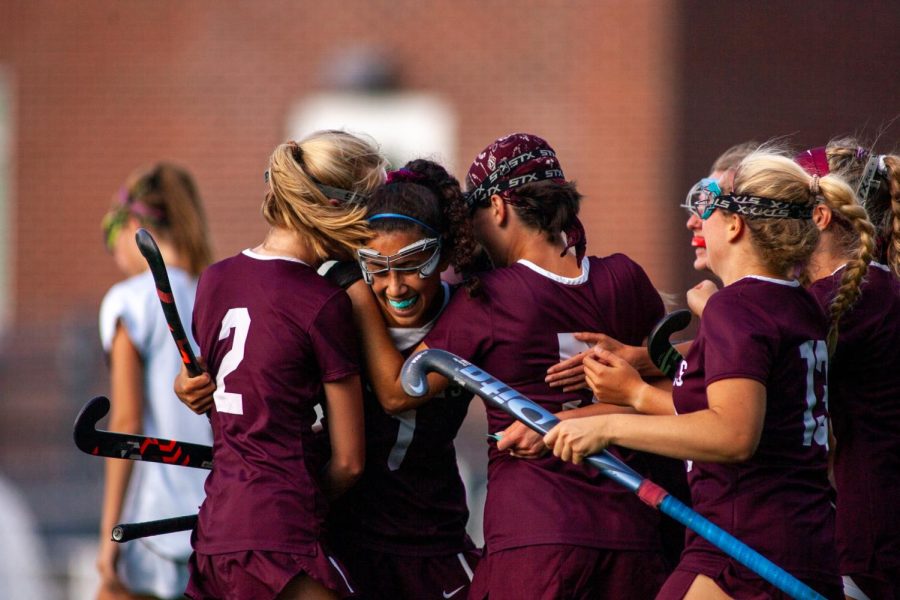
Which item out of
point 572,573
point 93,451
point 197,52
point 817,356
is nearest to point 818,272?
Result: point 817,356

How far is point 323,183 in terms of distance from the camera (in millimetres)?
3596

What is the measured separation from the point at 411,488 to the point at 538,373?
21.8 inches

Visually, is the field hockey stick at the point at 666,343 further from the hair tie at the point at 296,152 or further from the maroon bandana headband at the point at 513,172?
the hair tie at the point at 296,152

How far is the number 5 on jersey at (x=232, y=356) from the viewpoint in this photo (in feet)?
11.5

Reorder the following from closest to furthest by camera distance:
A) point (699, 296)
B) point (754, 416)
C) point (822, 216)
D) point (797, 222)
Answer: point (754, 416) → point (797, 222) → point (822, 216) → point (699, 296)

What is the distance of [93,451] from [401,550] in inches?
37.3

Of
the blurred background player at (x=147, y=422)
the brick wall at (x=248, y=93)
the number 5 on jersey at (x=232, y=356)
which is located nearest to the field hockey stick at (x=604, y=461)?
the number 5 on jersey at (x=232, y=356)

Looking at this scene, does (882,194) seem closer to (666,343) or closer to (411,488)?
(666,343)

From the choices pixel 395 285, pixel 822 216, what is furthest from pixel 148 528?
pixel 822 216

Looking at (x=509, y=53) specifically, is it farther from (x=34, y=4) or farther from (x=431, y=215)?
(x=431, y=215)

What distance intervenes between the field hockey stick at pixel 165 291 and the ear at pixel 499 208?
96 centimetres

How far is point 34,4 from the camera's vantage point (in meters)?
12.6

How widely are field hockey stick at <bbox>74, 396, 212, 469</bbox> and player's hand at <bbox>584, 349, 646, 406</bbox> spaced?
123 centimetres

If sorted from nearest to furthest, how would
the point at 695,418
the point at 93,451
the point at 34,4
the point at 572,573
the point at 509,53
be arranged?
1. the point at 695,418
2. the point at 572,573
3. the point at 93,451
4. the point at 509,53
5. the point at 34,4
